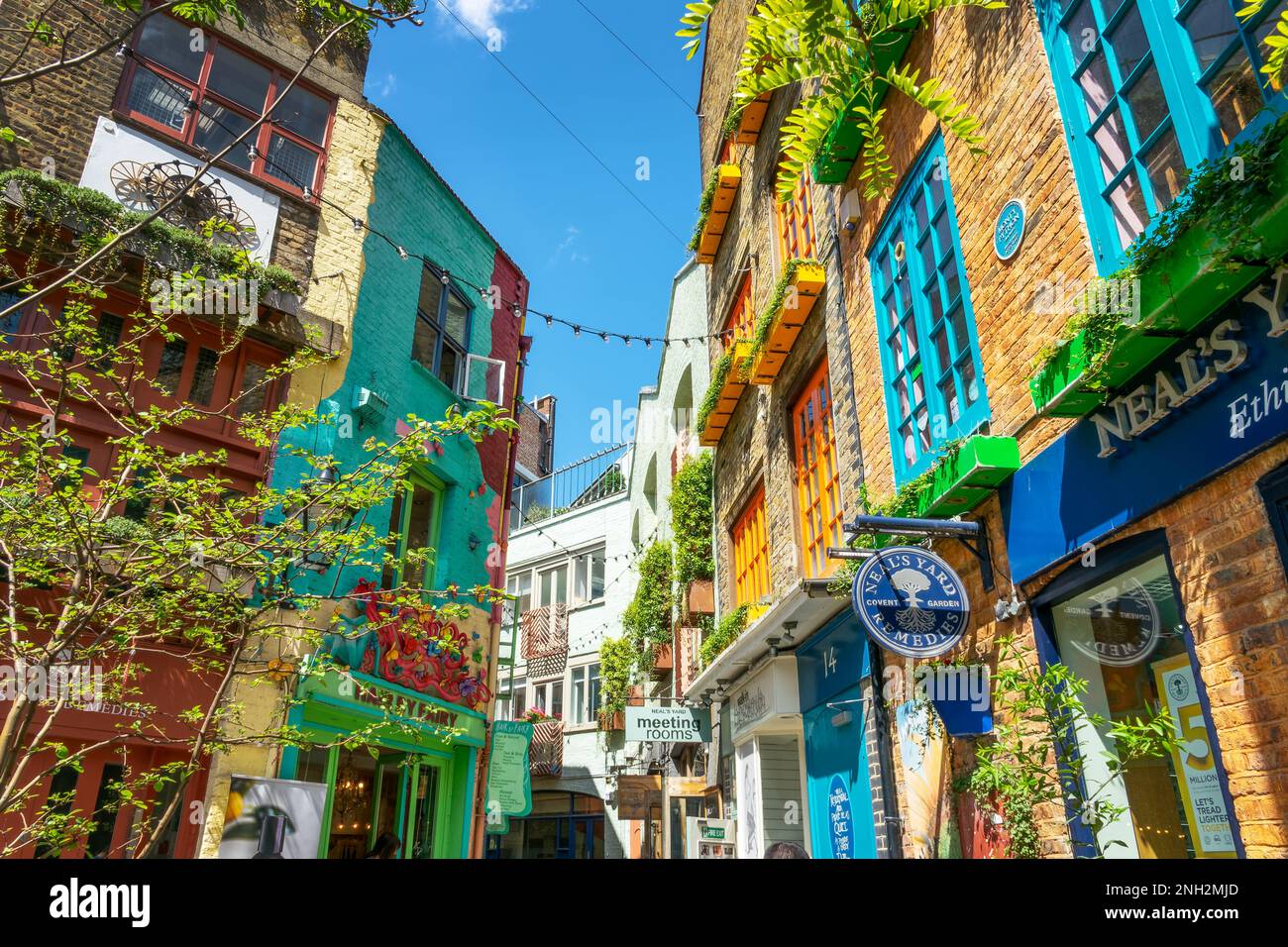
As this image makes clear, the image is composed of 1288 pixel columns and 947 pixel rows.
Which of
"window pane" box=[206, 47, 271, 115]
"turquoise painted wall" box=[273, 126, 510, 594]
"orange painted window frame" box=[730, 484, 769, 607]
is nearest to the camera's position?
"turquoise painted wall" box=[273, 126, 510, 594]

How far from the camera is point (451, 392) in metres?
13.0

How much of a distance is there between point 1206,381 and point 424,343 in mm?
11330

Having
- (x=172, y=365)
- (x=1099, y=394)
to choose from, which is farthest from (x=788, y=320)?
(x=172, y=365)

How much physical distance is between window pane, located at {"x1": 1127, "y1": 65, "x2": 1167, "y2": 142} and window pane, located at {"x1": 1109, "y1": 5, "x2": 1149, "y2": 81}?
94 mm

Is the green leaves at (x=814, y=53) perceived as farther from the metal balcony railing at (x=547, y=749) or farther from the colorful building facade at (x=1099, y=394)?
the metal balcony railing at (x=547, y=749)

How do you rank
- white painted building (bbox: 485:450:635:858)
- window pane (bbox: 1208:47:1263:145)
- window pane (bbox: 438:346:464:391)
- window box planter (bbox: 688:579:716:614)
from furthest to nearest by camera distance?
1. white painted building (bbox: 485:450:635:858)
2. window pane (bbox: 438:346:464:391)
3. window box planter (bbox: 688:579:716:614)
4. window pane (bbox: 1208:47:1263:145)

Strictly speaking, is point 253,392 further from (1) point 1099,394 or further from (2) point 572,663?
(2) point 572,663

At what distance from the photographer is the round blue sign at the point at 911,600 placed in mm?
4703

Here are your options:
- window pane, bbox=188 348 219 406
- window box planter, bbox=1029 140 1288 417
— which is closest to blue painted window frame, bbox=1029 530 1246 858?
window box planter, bbox=1029 140 1288 417

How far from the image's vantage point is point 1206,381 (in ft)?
10.3

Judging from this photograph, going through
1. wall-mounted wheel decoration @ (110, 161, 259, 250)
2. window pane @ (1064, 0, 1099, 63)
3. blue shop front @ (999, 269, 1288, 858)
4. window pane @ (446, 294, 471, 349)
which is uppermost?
window pane @ (446, 294, 471, 349)

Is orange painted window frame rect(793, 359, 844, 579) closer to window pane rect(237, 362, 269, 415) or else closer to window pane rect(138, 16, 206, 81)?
window pane rect(237, 362, 269, 415)

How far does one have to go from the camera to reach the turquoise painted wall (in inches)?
411

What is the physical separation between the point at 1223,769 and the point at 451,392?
11.5 metres
